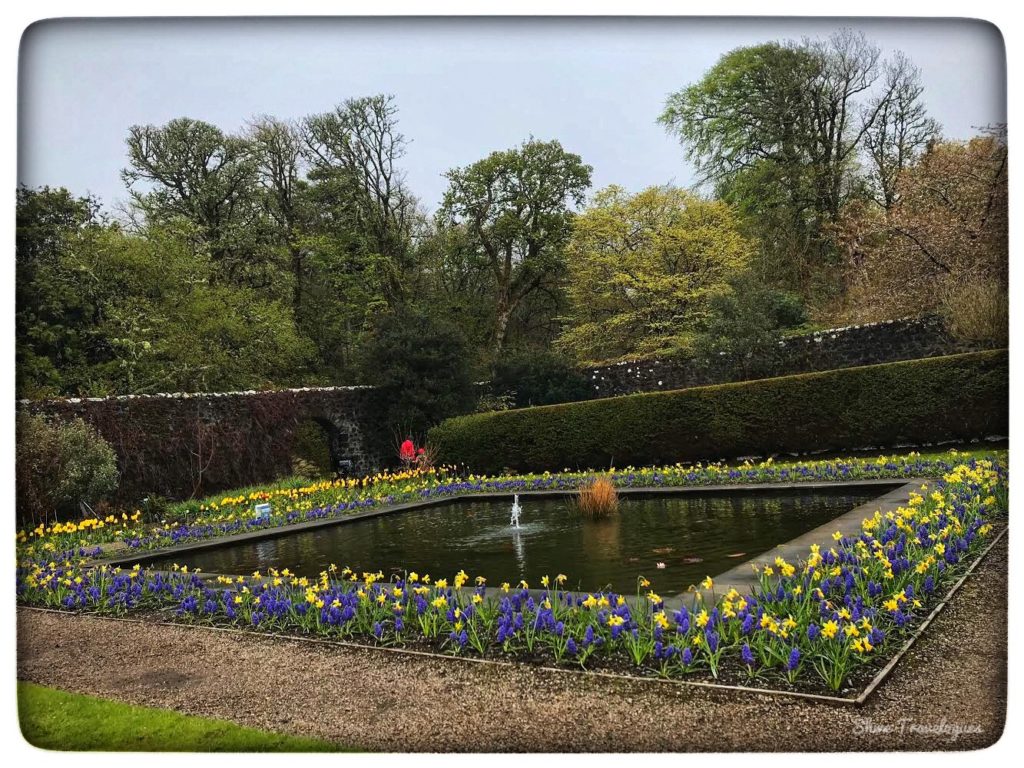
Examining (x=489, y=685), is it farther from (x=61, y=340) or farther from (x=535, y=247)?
(x=535, y=247)

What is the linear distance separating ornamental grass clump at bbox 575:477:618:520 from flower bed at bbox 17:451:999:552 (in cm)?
103

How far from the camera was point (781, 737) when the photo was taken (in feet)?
7.49

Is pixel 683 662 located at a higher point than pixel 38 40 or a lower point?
lower

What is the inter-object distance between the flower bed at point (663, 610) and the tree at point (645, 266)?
15444mm

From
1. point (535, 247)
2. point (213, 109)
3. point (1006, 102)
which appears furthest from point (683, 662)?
point (535, 247)

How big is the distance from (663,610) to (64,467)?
687 centimetres

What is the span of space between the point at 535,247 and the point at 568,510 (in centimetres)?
1554

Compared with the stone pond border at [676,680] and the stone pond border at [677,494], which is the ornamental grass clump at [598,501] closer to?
the stone pond border at [677,494]

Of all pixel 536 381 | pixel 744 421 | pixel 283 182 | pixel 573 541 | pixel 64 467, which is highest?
pixel 283 182

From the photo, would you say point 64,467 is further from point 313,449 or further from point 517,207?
point 517,207

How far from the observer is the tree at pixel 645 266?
20.0m

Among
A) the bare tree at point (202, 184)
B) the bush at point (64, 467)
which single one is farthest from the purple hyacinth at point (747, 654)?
the bare tree at point (202, 184)

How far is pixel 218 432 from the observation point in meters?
12.6

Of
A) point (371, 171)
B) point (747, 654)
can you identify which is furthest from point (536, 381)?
point (747, 654)
